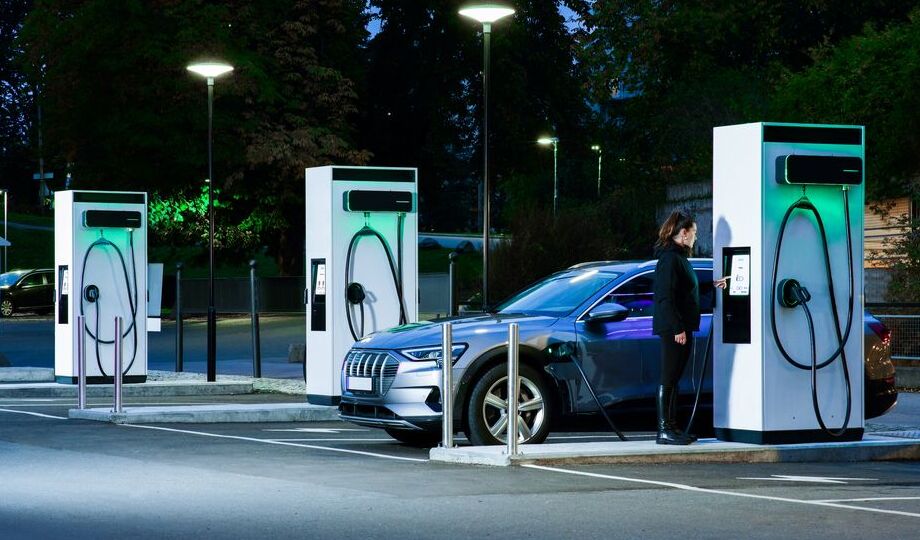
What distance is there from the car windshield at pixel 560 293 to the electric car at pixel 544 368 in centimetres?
2

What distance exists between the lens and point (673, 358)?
1252 centimetres

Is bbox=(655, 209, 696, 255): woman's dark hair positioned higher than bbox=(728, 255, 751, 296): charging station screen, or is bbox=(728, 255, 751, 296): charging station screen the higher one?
bbox=(655, 209, 696, 255): woman's dark hair

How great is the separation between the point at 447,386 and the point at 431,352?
3.11 ft

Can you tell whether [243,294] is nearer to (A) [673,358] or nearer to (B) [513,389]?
(A) [673,358]

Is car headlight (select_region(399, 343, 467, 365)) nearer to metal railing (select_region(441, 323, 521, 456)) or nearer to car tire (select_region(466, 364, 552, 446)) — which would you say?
car tire (select_region(466, 364, 552, 446))

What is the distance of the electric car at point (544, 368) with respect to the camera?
1305 centimetres

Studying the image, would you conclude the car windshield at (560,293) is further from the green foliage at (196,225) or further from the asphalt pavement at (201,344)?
the green foliage at (196,225)

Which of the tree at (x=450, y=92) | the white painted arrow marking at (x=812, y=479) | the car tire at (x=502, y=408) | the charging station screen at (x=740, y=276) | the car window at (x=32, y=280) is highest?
the tree at (x=450, y=92)

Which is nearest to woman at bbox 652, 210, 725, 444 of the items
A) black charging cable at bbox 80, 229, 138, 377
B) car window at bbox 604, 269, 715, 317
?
car window at bbox 604, 269, 715, 317

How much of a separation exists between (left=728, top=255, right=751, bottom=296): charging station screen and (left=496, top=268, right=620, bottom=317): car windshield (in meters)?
1.18

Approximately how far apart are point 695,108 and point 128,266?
93.6 feet

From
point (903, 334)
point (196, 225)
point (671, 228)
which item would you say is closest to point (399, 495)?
point (671, 228)

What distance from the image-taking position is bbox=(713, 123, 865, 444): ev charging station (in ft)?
41.9

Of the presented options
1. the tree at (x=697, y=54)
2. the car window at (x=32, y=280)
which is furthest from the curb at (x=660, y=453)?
the car window at (x=32, y=280)
